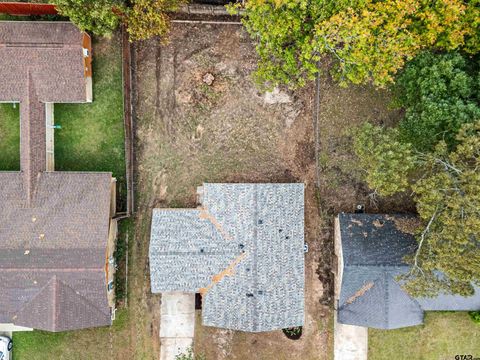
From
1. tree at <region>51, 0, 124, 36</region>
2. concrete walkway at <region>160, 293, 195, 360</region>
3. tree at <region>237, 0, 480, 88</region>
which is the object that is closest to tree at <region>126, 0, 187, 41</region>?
tree at <region>51, 0, 124, 36</region>

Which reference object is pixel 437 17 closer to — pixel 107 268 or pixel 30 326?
pixel 107 268

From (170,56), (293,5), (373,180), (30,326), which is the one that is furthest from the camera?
(170,56)

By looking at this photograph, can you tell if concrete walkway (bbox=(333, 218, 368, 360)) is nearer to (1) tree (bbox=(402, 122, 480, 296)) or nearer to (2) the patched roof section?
(2) the patched roof section

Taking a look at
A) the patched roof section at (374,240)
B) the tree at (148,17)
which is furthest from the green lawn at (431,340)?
the tree at (148,17)

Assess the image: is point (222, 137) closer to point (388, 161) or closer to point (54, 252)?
point (388, 161)

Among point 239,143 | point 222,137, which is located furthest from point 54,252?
point 239,143

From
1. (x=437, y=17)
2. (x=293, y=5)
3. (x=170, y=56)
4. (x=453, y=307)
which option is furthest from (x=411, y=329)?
(x=170, y=56)

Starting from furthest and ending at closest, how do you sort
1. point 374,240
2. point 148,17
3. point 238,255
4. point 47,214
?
point 374,240
point 238,255
point 47,214
point 148,17
